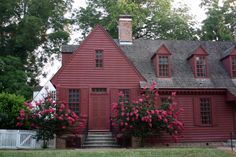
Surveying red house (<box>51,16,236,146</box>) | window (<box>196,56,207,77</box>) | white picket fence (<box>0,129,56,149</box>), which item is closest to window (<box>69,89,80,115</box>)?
red house (<box>51,16,236,146</box>)

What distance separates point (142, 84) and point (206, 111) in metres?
4.55

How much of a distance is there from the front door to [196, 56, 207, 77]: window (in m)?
6.49

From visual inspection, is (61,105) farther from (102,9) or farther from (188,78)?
(102,9)

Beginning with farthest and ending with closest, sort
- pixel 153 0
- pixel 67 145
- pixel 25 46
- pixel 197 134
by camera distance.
Result: pixel 153 0, pixel 25 46, pixel 197 134, pixel 67 145

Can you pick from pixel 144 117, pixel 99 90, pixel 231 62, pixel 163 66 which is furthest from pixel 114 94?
pixel 231 62

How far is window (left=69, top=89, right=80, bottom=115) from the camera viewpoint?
58.7ft

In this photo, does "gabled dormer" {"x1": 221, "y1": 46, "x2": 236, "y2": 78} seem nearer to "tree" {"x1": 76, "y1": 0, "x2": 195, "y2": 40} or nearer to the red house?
the red house

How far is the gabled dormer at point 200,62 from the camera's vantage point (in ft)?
65.1

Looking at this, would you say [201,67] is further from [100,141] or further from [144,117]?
[100,141]

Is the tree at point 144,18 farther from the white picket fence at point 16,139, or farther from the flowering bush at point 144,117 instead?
the white picket fence at point 16,139

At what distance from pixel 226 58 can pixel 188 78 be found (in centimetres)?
343

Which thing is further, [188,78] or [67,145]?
[188,78]

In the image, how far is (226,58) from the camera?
811 inches

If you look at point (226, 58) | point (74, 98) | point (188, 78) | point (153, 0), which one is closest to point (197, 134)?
point (188, 78)
